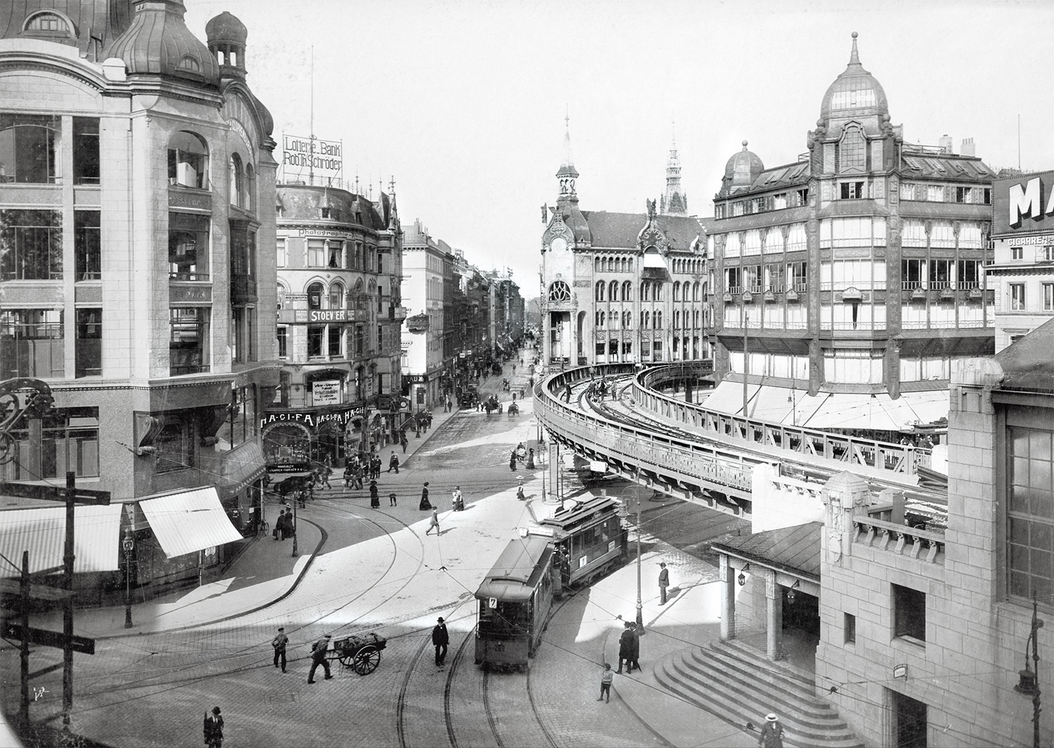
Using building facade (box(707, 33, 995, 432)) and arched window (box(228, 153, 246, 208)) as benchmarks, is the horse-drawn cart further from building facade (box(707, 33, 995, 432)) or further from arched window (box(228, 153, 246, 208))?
building facade (box(707, 33, 995, 432))

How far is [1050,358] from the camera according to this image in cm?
1644

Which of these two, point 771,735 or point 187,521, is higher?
point 187,521

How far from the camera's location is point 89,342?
28.2 metres

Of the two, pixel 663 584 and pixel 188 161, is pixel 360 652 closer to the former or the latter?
Result: pixel 663 584

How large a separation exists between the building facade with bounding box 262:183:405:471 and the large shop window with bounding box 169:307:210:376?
21.6 m

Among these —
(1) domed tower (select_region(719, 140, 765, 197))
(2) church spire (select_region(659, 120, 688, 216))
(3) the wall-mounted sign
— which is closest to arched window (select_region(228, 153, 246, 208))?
(3) the wall-mounted sign

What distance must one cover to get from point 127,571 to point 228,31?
72.3 ft

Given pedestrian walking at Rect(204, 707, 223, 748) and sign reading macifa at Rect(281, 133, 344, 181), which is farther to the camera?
sign reading macifa at Rect(281, 133, 344, 181)

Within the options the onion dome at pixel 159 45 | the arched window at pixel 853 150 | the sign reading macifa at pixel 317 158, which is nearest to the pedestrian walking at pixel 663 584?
the onion dome at pixel 159 45

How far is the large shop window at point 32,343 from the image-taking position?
2672 centimetres

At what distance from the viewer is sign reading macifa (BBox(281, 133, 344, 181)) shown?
212 ft

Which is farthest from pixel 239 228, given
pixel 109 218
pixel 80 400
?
pixel 80 400

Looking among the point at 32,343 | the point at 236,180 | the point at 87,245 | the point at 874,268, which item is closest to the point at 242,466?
the point at 32,343

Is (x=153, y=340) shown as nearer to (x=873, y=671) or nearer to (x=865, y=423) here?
A: (x=873, y=671)
